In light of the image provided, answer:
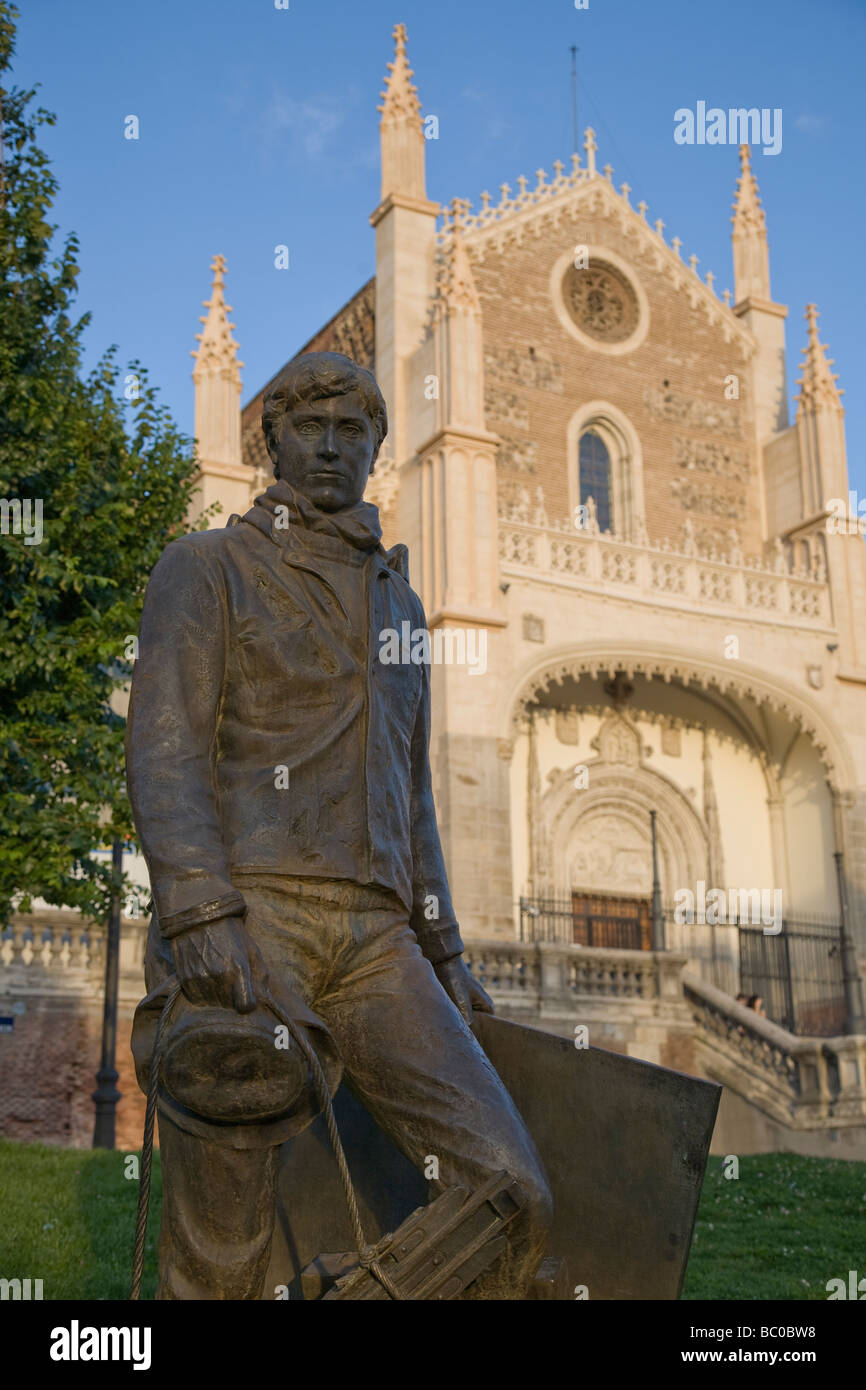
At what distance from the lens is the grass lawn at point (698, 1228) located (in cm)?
707

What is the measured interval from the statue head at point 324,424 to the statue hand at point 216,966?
1.14m

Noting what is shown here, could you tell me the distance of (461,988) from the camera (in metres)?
3.73

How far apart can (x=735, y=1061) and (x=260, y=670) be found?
16076 millimetres

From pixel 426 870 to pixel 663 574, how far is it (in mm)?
21941

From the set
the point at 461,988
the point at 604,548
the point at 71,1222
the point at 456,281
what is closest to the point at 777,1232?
the point at 71,1222

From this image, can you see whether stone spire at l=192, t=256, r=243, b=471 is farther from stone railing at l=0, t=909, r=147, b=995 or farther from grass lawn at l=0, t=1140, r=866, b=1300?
grass lawn at l=0, t=1140, r=866, b=1300

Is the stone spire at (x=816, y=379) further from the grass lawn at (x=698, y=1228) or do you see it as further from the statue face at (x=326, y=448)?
the statue face at (x=326, y=448)

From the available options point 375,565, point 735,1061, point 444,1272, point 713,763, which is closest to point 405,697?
point 375,565

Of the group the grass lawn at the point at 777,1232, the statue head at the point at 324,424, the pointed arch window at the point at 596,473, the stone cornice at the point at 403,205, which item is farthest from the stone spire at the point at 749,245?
the statue head at the point at 324,424

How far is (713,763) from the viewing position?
27859mm

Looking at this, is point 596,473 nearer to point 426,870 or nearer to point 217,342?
point 217,342

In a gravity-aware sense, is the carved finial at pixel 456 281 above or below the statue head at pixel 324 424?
above

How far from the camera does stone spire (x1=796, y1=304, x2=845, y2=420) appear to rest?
92.9 ft
